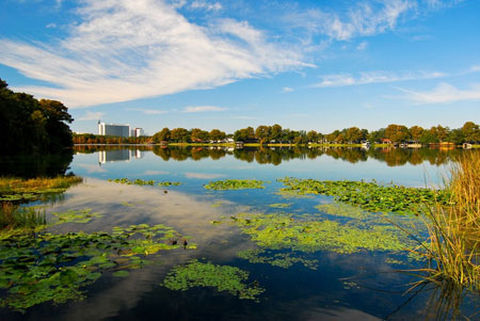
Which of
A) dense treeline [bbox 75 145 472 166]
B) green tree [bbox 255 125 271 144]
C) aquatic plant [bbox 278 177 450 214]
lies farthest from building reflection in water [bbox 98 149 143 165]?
green tree [bbox 255 125 271 144]

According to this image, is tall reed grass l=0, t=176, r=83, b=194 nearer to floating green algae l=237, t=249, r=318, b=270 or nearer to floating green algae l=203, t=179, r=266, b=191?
floating green algae l=203, t=179, r=266, b=191

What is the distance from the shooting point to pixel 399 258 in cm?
797

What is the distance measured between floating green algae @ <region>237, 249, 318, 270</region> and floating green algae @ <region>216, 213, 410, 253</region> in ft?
1.54

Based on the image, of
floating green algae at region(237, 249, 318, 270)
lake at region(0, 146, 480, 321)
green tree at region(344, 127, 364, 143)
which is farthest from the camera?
green tree at region(344, 127, 364, 143)

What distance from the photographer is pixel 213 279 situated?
6.58 metres

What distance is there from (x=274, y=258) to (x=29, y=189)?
17.2 metres

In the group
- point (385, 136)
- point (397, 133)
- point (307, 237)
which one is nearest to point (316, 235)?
point (307, 237)

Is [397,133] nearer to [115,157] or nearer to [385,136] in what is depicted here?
[385,136]

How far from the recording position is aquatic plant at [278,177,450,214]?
13.7 metres

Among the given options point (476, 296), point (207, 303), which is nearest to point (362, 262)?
point (476, 296)

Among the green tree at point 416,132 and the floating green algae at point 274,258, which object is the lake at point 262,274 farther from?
the green tree at point 416,132

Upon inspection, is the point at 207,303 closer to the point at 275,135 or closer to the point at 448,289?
the point at 448,289

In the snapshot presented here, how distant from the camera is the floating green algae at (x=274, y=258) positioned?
7.53 metres

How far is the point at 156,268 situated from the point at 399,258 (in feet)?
22.4
